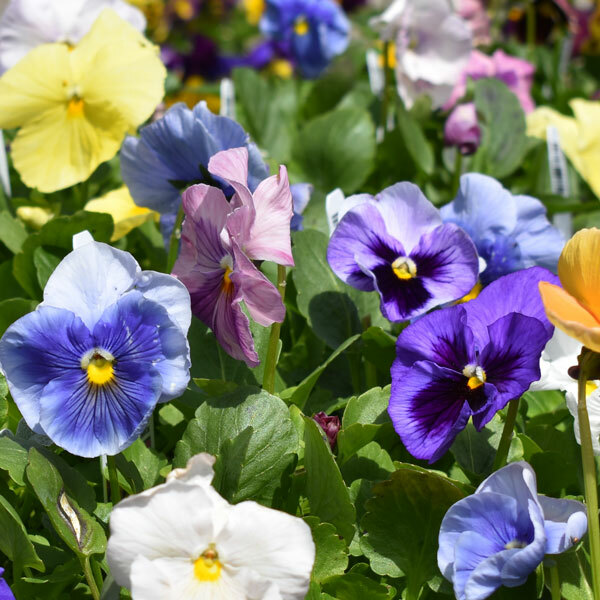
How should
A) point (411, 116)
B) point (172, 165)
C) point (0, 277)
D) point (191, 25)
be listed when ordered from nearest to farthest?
point (172, 165) → point (0, 277) → point (411, 116) → point (191, 25)

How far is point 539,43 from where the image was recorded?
2197 millimetres

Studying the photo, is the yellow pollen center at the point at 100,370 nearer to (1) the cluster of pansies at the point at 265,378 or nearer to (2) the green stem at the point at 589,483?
(1) the cluster of pansies at the point at 265,378

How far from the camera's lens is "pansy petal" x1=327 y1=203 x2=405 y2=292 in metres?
0.78

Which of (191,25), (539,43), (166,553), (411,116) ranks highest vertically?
(166,553)

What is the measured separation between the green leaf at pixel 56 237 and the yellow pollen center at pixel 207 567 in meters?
0.42

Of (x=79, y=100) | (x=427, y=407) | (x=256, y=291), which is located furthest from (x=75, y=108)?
(x=427, y=407)

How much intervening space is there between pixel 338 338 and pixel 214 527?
340 millimetres

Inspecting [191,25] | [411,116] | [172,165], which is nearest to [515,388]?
[172,165]

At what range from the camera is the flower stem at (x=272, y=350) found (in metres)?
0.72

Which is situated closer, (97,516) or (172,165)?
(97,516)

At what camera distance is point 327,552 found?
2.16 ft

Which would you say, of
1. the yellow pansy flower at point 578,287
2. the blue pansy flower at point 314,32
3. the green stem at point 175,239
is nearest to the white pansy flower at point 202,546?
the yellow pansy flower at point 578,287

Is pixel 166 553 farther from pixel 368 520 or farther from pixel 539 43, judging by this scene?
pixel 539 43

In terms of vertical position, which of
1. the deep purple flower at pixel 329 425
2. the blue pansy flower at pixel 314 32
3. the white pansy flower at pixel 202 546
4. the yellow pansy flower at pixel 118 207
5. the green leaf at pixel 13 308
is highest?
the white pansy flower at pixel 202 546
